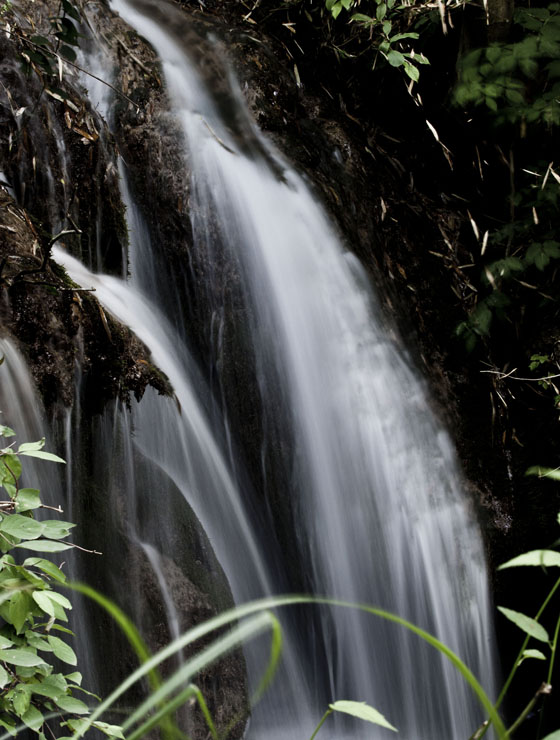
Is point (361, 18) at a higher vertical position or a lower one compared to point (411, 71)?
higher

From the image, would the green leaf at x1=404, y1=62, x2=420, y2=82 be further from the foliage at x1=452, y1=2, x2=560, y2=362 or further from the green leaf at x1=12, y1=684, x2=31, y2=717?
the green leaf at x1=12, y1=684, x2=31, y2=717

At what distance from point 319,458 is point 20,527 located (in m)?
1.92

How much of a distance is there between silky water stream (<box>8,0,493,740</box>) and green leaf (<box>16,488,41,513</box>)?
44.5 inches

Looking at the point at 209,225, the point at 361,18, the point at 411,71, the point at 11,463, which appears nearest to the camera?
the point at 11,463

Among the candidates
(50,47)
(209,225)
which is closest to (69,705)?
(209,225)

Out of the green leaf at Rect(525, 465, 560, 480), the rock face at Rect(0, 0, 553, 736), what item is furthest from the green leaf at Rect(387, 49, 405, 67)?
the green leaf at Rect(525, 465, 560, 480)

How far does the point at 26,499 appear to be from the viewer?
1301mm

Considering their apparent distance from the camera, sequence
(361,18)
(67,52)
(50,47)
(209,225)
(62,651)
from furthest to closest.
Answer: (361,18), (209,225), (50,47), (67,52), (62,651)

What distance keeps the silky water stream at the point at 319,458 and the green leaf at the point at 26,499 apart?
3.71ft

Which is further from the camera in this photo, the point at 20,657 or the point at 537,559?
the point at 20,657

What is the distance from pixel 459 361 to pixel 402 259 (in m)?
0.61

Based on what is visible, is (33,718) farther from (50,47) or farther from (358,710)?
(50,47)

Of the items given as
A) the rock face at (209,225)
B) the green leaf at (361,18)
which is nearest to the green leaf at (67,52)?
the rock face at (209,225)

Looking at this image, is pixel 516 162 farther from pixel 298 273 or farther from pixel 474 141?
pixel 298 273
